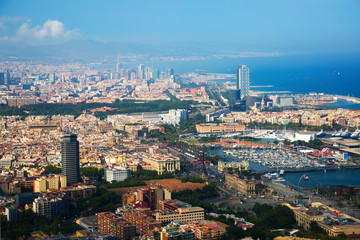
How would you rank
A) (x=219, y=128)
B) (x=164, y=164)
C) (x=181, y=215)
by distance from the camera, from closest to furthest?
(x=181, y=215) → (x=164, y=164) → (x=219, y=128)

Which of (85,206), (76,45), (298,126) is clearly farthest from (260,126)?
(76,45)

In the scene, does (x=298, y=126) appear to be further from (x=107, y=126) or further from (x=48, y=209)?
(x=48, y=209)

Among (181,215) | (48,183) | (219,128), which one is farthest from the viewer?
(219,128)

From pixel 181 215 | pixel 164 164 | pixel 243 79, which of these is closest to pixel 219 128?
pixel 164 164

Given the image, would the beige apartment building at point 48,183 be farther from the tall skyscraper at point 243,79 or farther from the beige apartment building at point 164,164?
the tall skyscraper at point 243,79

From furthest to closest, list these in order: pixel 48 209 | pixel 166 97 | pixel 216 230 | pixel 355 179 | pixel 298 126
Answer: pixel 166 97 → pixel 298 126 → pixel 355 179 → pixel 48 209 → pixel 216 230

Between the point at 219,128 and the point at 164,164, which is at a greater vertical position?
the point at 219,128

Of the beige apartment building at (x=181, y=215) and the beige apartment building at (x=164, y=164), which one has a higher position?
the beige apartment building at (x=164, y=164)

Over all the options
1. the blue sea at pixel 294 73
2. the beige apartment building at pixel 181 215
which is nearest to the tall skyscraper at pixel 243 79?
the blue sea at pixel 294 73

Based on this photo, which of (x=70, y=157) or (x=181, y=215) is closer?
(x=181, y=215)

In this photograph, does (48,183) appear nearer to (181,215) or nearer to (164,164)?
(164,164)

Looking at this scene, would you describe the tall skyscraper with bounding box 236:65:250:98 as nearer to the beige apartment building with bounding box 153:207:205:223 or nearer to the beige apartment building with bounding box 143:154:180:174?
the beige apartment building with bounding box 143:154:180:174
